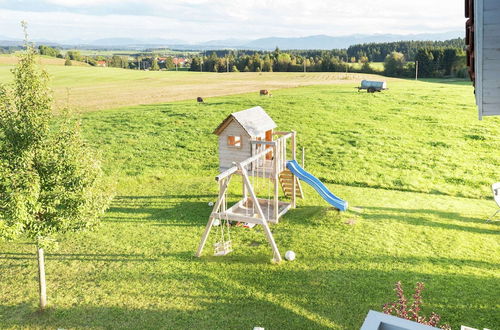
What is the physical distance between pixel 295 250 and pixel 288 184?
5.22 meters

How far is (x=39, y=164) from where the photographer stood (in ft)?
31.4

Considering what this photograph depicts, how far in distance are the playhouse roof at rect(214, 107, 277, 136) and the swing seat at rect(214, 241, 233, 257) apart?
203 inches

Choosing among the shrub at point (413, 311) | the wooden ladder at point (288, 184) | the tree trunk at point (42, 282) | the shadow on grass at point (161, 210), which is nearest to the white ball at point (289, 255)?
the shrub at point (413, 311)

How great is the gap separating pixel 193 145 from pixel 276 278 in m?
16.6

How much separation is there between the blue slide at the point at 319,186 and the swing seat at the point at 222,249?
479 cm

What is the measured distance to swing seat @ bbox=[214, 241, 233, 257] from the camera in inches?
506

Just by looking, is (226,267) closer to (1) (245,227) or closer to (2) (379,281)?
(1) (245,227)

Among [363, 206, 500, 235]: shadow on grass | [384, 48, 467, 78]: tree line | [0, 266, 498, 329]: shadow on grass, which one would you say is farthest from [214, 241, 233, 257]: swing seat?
[384, 48, 467, 78]: tree line

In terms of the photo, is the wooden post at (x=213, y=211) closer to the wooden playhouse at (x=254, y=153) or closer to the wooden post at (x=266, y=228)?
the wooden post at (x=266, y=228)

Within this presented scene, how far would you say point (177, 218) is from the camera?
16766 millimetres

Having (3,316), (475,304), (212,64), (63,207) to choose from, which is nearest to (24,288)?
(3,316)

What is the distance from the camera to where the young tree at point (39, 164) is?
29.5ft

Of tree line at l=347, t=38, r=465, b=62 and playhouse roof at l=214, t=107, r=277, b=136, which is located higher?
tree line at l=347, t=38, r=465, b=62

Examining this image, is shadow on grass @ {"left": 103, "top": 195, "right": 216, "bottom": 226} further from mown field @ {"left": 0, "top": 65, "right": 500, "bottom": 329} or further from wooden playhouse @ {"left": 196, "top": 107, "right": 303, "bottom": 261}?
wooden playhouse @ {"left": 196, "top": 107, "right": 303, "bottom": 261}
